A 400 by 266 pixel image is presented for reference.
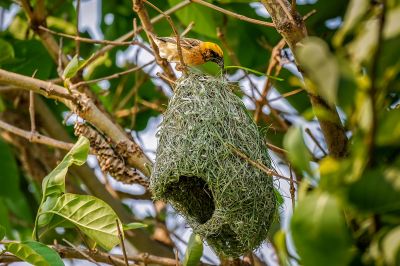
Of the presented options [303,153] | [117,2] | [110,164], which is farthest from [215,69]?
[303,153]

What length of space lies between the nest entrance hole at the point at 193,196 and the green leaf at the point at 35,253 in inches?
26.5

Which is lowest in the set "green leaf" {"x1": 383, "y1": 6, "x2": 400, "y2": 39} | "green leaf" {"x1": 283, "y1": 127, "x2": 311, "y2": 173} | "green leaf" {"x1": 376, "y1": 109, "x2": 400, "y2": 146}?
"green leaf" {"x1": 283, "y1": 127, "x2": 311, "y2": 173}

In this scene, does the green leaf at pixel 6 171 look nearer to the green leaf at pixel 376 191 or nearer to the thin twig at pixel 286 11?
the thin twig at pixel 286 11

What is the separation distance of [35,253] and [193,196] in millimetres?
867

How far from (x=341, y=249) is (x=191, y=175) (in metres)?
1.67

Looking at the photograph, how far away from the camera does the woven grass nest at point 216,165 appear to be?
271 cm

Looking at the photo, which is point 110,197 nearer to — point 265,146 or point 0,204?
point 0,204

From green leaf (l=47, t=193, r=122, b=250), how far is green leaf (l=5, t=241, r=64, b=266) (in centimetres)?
31

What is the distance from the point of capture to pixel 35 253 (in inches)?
90.9

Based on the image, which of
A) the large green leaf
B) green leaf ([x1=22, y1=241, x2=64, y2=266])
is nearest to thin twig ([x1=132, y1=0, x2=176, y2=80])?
green leaf ([x1=22, y1=241, x2=64, y2=266])

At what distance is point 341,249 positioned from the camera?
3.62 ft

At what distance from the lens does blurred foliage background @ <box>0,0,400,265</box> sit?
3.67 ft

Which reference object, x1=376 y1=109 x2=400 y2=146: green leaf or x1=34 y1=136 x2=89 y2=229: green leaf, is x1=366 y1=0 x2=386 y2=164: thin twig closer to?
x1=376 y1=109 x2=400 y2=146: green leaf

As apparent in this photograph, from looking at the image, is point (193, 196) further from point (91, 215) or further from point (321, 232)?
point (321, 232)
